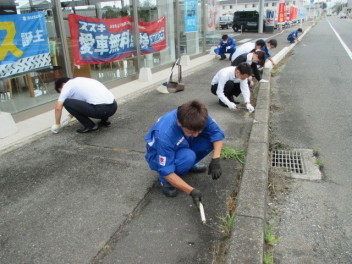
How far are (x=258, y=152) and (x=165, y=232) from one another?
5.48ft

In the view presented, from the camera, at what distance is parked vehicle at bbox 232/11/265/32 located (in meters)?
29.6

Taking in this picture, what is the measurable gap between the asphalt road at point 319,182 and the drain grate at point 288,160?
0.81 feet

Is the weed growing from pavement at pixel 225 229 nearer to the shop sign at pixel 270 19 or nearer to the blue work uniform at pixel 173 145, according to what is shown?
the blue work uniform at pixel 173 145

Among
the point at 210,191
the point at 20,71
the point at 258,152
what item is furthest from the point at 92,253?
the point at 20,71

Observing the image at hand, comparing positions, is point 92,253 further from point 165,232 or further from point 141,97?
point 141,97

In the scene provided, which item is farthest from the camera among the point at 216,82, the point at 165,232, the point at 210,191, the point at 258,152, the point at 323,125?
the point at 216,82

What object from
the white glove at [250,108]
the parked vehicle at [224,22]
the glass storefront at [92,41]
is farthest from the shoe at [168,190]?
the parked vehicle at [224,22]

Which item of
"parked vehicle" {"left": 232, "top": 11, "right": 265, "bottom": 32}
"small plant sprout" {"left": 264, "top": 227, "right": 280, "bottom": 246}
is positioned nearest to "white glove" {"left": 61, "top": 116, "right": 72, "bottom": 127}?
"small plant sprout" {"left": 264, "top": 227, "right": 280, "bottom": 246}

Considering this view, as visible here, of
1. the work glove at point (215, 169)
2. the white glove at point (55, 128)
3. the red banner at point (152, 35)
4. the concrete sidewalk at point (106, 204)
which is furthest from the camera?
the red banner at point (152, 35)

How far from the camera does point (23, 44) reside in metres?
4.83

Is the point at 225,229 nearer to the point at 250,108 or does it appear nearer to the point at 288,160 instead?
the point at 288,160

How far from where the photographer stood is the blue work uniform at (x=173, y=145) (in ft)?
7.93

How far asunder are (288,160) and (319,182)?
559 mm

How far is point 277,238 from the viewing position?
2355 millimetres
